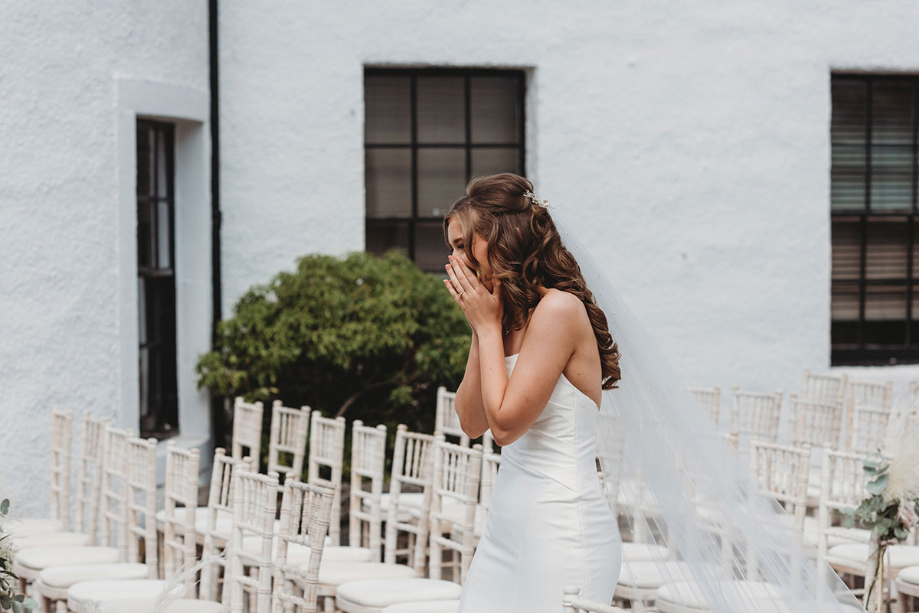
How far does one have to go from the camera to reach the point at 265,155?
24.6 ft

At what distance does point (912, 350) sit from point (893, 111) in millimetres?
1759

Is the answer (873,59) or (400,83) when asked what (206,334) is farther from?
(873,59)

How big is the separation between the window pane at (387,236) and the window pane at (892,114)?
3502 millimetres

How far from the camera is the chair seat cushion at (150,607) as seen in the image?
398 centimetres

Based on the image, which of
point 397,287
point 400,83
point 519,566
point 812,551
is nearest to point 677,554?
point 812,551

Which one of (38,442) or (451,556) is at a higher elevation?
(38,442)

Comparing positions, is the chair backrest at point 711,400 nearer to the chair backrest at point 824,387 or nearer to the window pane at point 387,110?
the chair backrest at point 824,387

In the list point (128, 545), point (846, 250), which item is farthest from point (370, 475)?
point (846, 250)

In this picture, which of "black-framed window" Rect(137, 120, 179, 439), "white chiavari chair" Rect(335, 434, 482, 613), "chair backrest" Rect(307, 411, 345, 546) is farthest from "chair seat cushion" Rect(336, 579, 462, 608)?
"black-framed window" Rect(137, 120, 179, 439)

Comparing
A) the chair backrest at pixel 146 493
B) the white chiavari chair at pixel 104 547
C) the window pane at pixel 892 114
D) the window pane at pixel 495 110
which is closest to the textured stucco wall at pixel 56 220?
the white chiavari chair at pixel 104 547

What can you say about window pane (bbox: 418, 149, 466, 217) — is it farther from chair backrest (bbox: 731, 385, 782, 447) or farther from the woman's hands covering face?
the woman's hands covering face

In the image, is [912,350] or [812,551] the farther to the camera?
[912,350]

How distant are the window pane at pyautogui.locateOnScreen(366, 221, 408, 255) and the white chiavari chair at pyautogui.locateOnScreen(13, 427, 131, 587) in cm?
313

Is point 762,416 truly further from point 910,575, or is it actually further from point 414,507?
A: point 414,507
